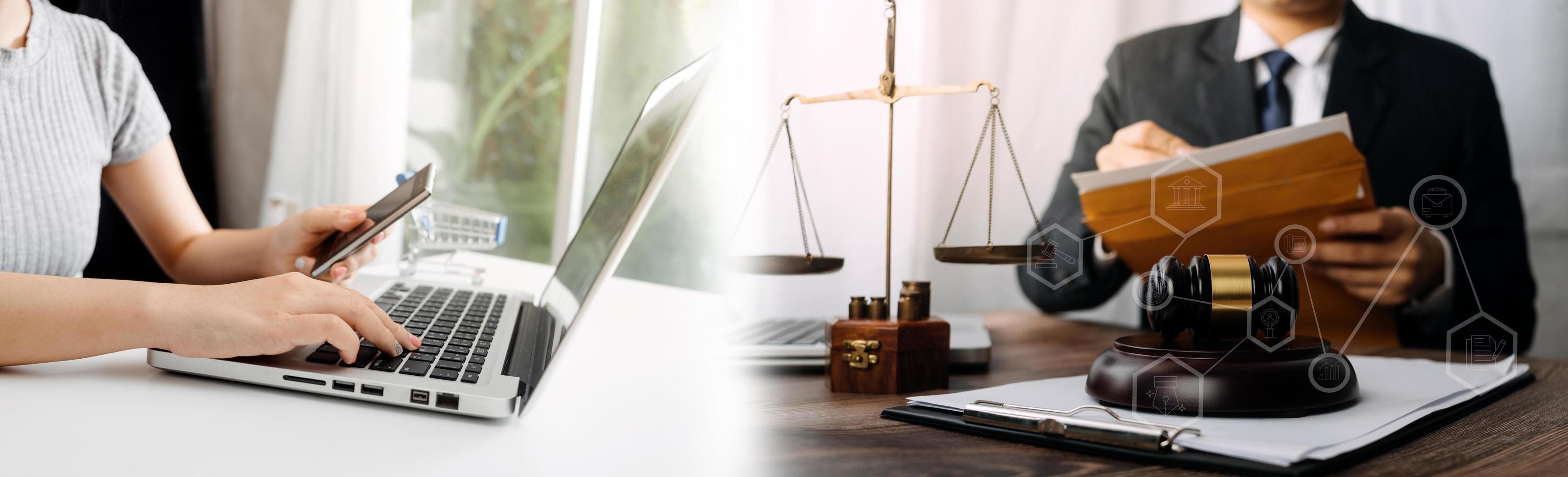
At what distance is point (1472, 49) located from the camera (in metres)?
1.33

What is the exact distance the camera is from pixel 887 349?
538 millimetres

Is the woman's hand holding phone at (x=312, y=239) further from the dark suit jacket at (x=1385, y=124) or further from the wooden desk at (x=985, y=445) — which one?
the dark suit jacket at (x=1385, y=124)

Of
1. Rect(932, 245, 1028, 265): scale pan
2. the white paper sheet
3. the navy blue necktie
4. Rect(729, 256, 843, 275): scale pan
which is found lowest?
the white paper sheet

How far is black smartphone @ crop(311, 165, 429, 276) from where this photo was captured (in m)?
0.58

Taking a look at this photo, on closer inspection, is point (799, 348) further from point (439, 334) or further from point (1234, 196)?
point (1234, 196)

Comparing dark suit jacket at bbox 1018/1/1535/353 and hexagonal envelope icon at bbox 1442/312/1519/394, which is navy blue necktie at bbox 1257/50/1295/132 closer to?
dark suit jacket at bbox 1018/1/1535/353

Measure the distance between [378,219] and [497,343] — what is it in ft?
0.84

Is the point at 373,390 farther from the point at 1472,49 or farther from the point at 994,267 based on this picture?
the point at 1472,49

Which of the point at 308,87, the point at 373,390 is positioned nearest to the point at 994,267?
the point at 373,390

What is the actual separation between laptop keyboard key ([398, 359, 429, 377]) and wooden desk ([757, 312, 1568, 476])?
196 millimetres

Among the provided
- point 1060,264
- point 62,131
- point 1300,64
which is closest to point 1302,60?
point 1300,64

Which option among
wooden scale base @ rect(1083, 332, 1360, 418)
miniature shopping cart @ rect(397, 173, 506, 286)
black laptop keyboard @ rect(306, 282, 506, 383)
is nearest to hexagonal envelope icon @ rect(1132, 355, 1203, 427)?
wooden scale base @ rect(1083, 332, 1360, 418)

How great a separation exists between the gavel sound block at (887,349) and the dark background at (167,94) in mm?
1462

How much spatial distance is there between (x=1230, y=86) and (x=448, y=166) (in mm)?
1966
